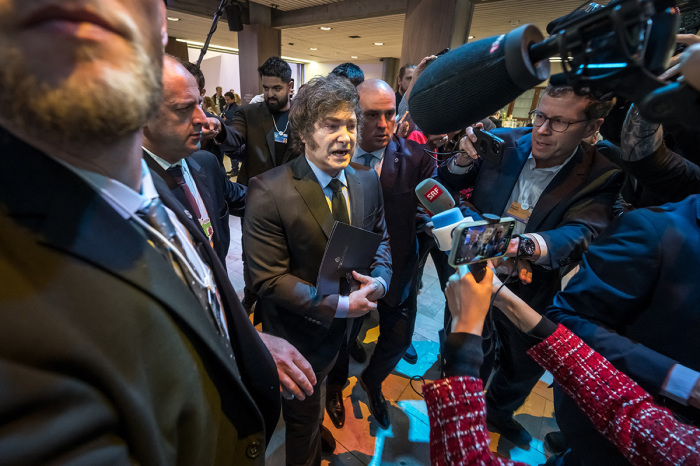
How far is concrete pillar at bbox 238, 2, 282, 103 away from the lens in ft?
25.1

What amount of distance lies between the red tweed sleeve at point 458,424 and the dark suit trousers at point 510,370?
1195 mm

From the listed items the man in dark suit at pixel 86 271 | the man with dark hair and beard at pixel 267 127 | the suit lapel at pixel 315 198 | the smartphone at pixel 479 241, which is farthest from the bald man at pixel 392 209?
the man in dark suit at pixel 86 271

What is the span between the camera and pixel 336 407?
2125mm

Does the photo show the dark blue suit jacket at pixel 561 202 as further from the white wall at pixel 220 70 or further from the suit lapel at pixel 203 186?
the white wall at pixel 220 70

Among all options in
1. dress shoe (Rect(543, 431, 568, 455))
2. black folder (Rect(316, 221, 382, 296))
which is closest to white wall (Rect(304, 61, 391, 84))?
black folder (Rect(316, 221, 382, 296))

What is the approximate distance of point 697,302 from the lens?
91 centimetres

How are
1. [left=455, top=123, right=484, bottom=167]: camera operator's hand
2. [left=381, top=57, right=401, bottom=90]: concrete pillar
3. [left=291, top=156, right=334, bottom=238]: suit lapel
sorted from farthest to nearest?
[left=381, top=57, right=401, bottom=90]: concrete pillar < [left=455, top=123, right=484, bottom=167]: camera operator's hand < [left=291, top=156, right=334, bottom=238]: suit lapel

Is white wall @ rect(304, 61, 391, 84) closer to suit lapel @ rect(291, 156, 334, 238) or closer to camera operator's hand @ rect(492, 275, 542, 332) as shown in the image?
suit lapel @ rect(291, 156, 334, 238)

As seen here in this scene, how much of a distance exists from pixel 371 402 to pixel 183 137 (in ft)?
6.87

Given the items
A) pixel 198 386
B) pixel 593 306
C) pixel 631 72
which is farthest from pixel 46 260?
pixel 593 306

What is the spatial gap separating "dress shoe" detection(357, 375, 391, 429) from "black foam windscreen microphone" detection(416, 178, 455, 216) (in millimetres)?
1550

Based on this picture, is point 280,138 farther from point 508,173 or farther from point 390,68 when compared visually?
point 390,68

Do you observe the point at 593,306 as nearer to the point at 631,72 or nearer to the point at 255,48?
the point at 631,72

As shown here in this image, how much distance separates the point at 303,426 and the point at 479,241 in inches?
51.9
